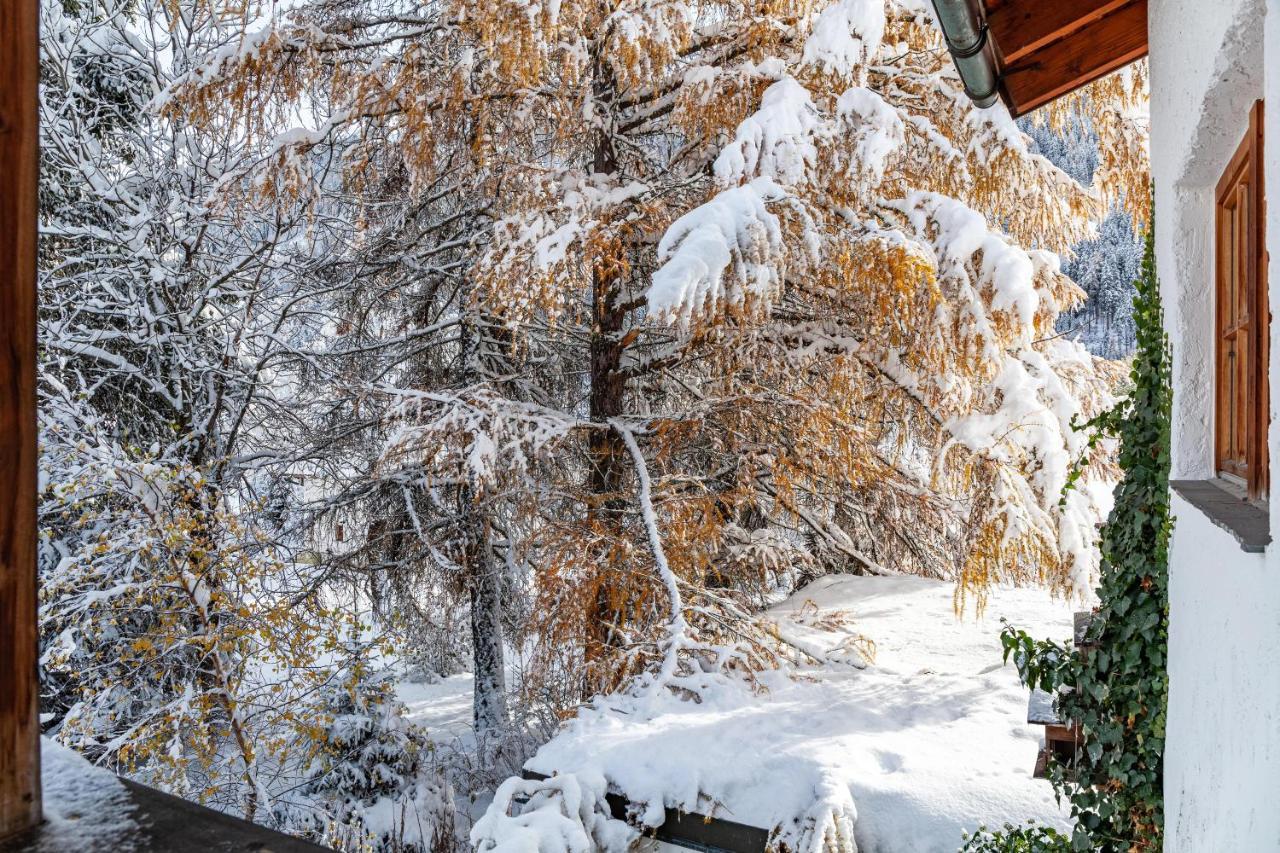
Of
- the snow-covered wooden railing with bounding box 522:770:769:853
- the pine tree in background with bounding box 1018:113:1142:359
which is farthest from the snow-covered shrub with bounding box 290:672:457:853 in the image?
the pine tree in background with bounding box 1018:113:1142:359

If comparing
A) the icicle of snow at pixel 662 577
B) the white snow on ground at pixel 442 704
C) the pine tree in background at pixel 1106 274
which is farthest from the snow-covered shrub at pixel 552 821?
the pine tree in background at pixel 1106 274

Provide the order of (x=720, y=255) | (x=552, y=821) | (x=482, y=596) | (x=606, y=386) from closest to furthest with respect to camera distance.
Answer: (x=552, y=821)
(x=720, y=255)
(x=606, y=386)
(x=482, y=596)

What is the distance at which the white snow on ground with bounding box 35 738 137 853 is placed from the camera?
64cm

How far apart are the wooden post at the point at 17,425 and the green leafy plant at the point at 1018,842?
3.10 metres

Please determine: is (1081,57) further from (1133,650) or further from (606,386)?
(606,386)

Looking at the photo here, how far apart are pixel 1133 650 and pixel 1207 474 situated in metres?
0.74

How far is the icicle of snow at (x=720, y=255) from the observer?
389 centimetres

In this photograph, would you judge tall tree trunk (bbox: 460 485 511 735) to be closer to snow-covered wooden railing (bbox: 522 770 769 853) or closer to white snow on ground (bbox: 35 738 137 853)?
snow-covered wooden railing (bbox: 522 770 769 853)

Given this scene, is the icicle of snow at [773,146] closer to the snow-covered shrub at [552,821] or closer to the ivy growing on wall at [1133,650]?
the ivy growing on wall at [1133,650]

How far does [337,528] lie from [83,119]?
4.45 m

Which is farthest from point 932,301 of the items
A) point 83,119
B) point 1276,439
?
point 83,119

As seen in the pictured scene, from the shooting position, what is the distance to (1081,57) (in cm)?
300

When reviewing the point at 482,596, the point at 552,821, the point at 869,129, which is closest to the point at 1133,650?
the point at 552,821

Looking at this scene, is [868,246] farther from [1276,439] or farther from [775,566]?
[1276,439]
